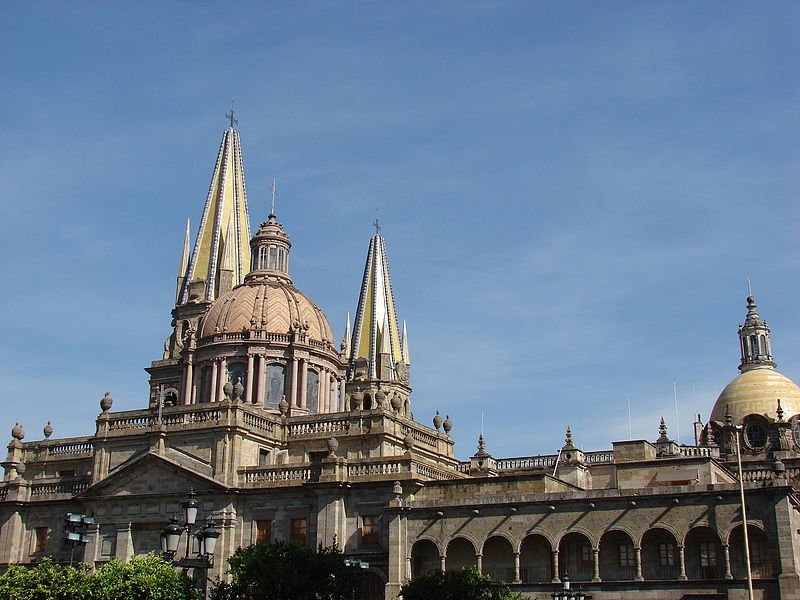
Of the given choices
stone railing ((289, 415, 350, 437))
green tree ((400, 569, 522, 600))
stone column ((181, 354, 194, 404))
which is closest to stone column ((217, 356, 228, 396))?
stone column ((181, 354, 194, 404))

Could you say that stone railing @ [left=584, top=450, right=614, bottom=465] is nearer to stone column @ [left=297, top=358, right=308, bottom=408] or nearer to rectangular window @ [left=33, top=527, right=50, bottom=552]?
stone column @ [left=297, top=358, right=308, bottom=408]

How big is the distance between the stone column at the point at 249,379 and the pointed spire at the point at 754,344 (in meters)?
39.2

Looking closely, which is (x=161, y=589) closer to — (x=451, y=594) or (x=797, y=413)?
(x=451, y=594)

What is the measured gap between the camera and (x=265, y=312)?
63.1m

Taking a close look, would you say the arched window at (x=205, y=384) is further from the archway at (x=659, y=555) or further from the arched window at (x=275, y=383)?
the archway at (x=659, y=555)

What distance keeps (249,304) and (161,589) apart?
26785mm

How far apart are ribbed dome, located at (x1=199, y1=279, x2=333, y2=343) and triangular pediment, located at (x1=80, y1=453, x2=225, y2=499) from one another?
40.1 ft

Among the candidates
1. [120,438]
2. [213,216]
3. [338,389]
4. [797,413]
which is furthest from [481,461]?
[213,216]

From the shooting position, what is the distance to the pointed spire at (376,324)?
83.3 m

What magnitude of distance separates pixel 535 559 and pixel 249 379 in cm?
2333

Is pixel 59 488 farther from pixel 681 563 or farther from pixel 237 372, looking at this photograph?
pixel 681 563

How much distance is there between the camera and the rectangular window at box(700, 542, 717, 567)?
40875 mm

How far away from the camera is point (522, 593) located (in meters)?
43.6

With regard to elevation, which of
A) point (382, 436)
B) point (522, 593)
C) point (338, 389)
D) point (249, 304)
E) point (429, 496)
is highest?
point (249, 304)
